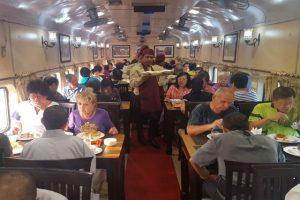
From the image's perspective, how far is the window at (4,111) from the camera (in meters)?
3.91

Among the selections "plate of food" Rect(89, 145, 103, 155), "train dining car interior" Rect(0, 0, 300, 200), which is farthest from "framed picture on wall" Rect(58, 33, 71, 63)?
"plate of food" Rect(89, 145, 103, 155)

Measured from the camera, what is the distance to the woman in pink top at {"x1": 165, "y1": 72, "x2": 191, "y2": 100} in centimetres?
572

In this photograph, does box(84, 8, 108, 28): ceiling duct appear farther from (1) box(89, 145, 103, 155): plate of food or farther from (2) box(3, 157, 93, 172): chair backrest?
(2) box(3, 157, 93, 172): chair backrest

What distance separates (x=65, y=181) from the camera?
183 cm

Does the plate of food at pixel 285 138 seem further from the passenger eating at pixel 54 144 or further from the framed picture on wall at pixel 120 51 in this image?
the framed picture on wall at pixel 120 51

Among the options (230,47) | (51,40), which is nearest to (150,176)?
(51,40)

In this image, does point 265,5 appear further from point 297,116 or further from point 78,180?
point 78,180

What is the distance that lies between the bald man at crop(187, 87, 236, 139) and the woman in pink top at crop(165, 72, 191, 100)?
2.40m

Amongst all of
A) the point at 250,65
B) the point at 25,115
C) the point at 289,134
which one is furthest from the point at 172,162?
the point at 250,65

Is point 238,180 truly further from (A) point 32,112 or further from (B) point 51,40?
(B) point 51,40

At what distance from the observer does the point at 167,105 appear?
17.5 ft

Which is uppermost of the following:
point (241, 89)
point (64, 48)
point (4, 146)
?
point (64, 48)

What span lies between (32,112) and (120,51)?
16.4 m

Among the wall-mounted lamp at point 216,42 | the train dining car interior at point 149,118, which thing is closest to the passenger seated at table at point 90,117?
the train dining car interior at point 149,118
